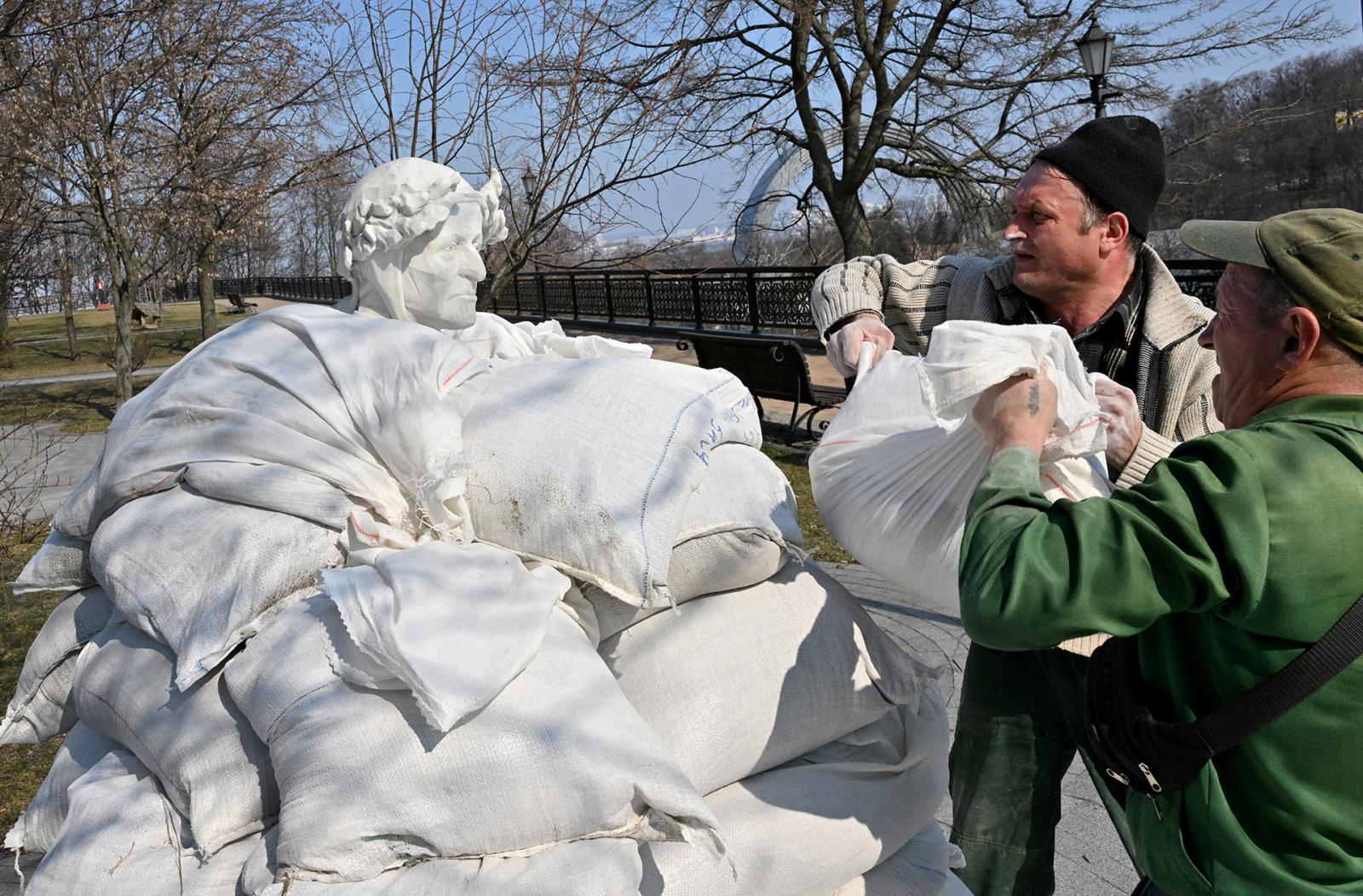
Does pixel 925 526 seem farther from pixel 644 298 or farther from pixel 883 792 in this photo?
pixel 644 298

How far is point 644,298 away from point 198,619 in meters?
14.8

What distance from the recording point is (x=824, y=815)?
1.80 m

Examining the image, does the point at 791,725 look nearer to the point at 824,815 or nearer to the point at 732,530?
the point at 824,815

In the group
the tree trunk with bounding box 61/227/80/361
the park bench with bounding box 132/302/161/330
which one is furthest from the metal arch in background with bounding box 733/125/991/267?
the park bench with bounding box 132/302/161/330

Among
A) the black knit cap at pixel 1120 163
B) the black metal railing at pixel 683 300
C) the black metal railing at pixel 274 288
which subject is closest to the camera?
the black knit cap at pixel 1120 163

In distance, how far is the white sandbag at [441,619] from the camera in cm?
142

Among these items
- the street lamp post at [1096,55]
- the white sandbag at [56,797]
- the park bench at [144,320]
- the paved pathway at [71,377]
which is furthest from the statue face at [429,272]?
the park bench at [144,320]

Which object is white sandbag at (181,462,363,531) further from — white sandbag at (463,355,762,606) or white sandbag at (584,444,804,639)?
white sandbag at (584,444,804,639)

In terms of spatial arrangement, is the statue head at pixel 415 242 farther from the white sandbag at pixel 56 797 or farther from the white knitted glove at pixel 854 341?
the white sandbag at pixel 56 797

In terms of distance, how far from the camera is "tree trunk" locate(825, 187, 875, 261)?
47.0ft

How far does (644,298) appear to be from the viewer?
53.1 ft

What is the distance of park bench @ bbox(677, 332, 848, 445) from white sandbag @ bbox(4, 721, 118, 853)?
6374 millimetres

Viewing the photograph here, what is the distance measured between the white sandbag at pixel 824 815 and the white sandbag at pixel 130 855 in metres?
0.61

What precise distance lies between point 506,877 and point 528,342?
118cm
